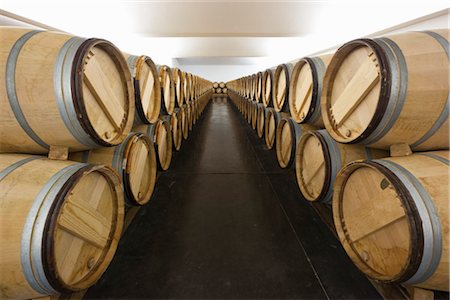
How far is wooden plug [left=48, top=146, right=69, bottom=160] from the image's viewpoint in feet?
4.95

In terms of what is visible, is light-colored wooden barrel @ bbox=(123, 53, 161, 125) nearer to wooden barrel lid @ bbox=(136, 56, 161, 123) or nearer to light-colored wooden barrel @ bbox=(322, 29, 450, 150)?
wooden barrel lid @ bbox=(136, 56, 161, 123)

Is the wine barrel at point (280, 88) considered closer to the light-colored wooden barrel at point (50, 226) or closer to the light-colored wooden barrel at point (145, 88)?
the light-colored wooden barrel at point (145, 88)

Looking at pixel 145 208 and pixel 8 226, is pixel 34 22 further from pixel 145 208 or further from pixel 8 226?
pixel 8 226

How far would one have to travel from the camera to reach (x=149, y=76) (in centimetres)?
287

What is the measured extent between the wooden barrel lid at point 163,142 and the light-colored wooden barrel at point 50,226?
1558 millimetres

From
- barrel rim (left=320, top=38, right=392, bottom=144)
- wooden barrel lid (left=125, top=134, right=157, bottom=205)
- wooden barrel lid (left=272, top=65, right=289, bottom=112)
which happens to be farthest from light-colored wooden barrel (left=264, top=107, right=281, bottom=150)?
wooden barrel lid (left=125, top=134, right=157, bottom=205)

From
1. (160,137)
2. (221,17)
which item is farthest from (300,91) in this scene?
(221,17)

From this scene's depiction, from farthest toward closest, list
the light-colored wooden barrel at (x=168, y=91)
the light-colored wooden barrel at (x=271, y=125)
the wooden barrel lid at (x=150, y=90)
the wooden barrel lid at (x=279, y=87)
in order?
the light-colored wooden barrel at (x=271, y=125) < the wooden barrel lid at (x=279, y=87) < the light-colored wooden barrel at (x=168, y=91) < the wooden barrel lid at (x=150, y=90)

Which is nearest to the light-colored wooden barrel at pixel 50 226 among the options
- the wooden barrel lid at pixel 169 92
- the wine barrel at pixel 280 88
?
the wooden barrel lid at pixel 169 92

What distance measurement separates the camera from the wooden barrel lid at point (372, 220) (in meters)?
1.27

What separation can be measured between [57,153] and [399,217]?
2015mm

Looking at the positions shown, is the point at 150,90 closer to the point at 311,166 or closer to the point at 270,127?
the point at 311,166

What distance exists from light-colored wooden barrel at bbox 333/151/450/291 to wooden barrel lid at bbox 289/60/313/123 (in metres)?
1.26

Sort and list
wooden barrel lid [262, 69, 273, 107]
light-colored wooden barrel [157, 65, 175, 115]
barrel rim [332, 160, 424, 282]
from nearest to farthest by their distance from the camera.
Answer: barrel rim [332, 160, 424, 282]
light-colored wooden barrel [157, 65, 175, 115]
wooden barrel lid [262, 69, 273, 107]
